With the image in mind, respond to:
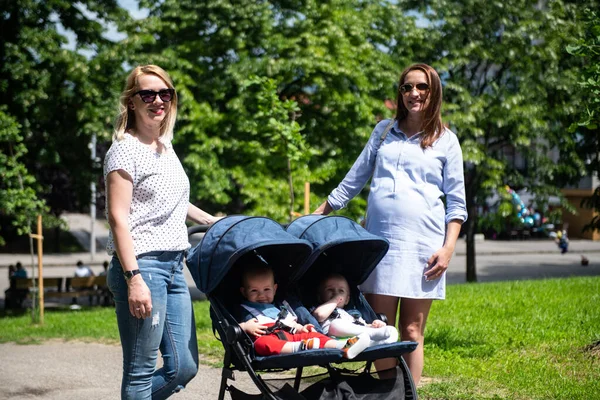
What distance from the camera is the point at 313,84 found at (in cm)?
2030

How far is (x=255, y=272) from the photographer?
431cm

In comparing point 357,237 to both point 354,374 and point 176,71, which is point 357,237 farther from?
point 176,71

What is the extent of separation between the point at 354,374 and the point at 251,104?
15.4 metres

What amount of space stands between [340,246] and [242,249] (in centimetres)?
76

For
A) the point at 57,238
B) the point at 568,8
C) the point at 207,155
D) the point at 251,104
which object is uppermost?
the point at 568,8

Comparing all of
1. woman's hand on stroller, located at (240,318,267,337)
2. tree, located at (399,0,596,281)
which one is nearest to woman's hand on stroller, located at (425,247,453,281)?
woman's hand on stroller, located at (240,318,267,337)

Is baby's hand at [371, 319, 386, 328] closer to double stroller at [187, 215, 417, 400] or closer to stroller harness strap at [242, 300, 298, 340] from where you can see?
double stroller at [187, 215, 417, 400]

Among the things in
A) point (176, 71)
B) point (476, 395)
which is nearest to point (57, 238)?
point (176, 71)

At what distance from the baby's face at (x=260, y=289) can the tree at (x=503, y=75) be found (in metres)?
17.2

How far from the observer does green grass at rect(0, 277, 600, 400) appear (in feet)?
19.6

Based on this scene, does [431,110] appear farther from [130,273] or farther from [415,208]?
[130,273]

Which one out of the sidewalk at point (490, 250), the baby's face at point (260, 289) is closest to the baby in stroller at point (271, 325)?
the baby's face at point (260, 289)

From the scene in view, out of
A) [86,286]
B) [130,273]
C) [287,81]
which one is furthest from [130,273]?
[86,286]

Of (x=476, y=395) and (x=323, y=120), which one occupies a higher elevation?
(x=323, y=120)
